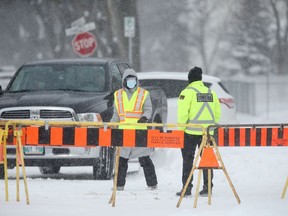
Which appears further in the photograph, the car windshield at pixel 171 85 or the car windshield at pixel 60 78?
the car windshield at pixel 171 85

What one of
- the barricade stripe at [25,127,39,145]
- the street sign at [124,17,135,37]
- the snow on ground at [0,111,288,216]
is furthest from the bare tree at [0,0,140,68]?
the barricade stripe at [25,127,39,145]

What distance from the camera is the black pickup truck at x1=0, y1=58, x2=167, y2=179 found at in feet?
52.8

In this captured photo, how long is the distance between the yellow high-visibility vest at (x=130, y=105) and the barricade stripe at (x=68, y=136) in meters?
1.11

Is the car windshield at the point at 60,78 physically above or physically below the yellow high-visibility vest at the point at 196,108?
above

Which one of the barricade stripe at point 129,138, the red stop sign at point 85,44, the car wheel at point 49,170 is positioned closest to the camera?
the barricade stripe at point 129,138

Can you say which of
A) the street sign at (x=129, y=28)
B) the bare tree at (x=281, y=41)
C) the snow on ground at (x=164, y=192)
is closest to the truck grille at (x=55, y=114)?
the snow on ground at (x=164, y=192)

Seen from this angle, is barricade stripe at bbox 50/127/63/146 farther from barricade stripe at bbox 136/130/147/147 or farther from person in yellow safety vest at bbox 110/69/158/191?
person in yellow safety vest at bbox 110/69/158/191

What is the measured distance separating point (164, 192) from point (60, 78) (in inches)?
144

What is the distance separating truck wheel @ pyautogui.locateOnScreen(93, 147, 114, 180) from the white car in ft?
14.6

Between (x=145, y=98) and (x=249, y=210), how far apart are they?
301cm

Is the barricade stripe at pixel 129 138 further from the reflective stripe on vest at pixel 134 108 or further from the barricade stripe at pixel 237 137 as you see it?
the barricade stripe at pixel 237 137

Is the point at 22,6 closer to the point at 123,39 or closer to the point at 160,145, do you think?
the point at 123,39

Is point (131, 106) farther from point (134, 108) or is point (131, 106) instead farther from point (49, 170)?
point (49, 170)

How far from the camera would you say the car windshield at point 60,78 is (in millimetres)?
17328
